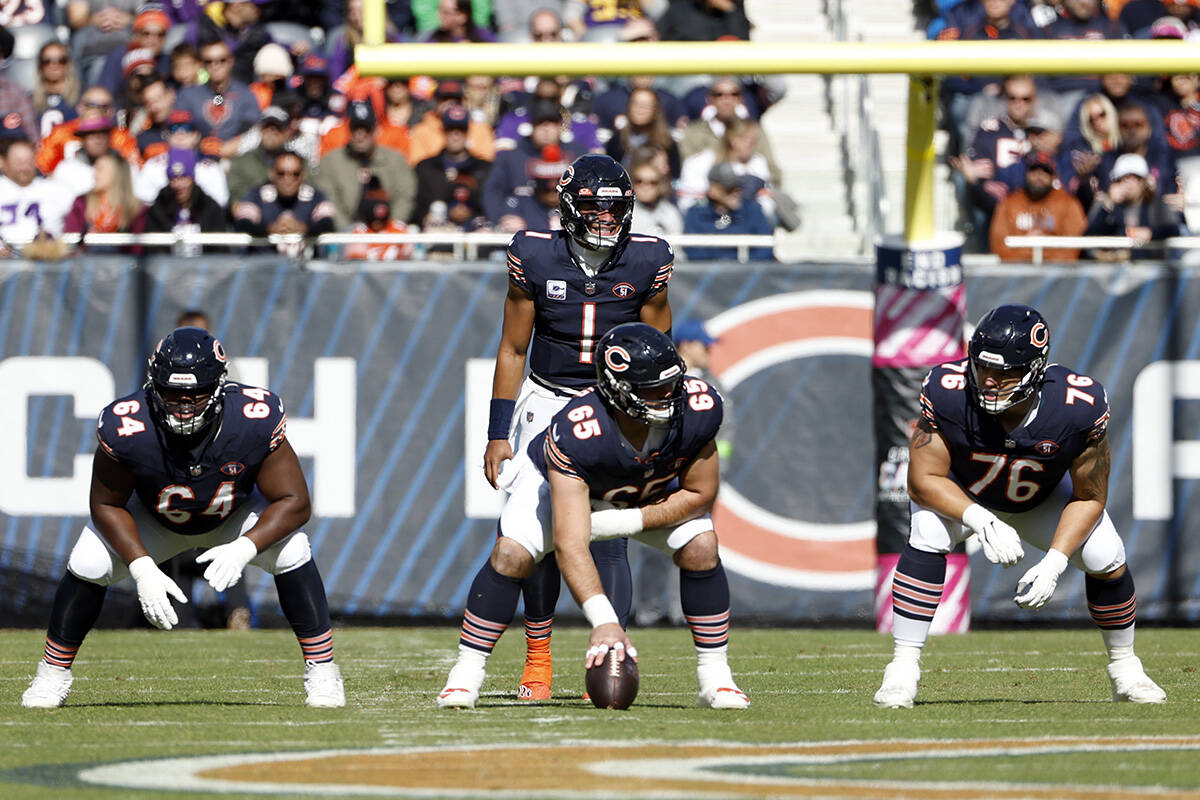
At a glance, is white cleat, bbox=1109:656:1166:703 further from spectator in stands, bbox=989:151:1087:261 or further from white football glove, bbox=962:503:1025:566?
spectator in stands, bbox=989:151:1087:261

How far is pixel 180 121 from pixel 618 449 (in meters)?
7.38

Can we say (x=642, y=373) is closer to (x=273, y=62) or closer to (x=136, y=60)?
(x=273, y=62)

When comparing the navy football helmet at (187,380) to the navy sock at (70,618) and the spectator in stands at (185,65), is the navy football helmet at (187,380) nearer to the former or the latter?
the navy sock at (70,618)

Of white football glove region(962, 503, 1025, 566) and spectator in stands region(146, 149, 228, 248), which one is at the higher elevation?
white football glove region(962, 503, 1025, 566)

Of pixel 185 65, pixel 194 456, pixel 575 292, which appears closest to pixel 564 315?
pixel 575 292

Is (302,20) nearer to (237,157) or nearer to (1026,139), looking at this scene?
(237,157)

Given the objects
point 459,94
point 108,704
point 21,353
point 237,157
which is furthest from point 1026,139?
point 108,704

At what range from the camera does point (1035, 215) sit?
11844 mm

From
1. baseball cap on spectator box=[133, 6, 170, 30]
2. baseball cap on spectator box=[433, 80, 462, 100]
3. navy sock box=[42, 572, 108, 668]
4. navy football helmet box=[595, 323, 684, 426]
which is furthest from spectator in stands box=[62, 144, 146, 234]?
navy football helmet box=[595, 323, 684, 426]

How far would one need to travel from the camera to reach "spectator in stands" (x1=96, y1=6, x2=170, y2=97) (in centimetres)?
1405

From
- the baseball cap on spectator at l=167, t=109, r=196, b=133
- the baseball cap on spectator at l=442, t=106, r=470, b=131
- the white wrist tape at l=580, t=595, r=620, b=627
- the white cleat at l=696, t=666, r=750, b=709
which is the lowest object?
the white cleat at l=696, t=666, r=750, b=709

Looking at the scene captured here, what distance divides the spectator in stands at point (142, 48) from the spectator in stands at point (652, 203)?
13.3 ft

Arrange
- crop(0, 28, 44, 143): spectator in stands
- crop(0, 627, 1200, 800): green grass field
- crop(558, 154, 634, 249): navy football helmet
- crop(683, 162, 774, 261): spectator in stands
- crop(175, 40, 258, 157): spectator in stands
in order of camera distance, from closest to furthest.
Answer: crop(0, 627, 1200, 800): green grass field → crop(558, 154, 634, 249): navy football helmet → crop(683, 162, 774, 261): spectator in stands → crop(175, 40, 258, 157): spectator in stands → crop(0, 28, 44, 143): spectator in stands

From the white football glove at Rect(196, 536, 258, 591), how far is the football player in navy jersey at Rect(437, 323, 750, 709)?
74 centimetres
